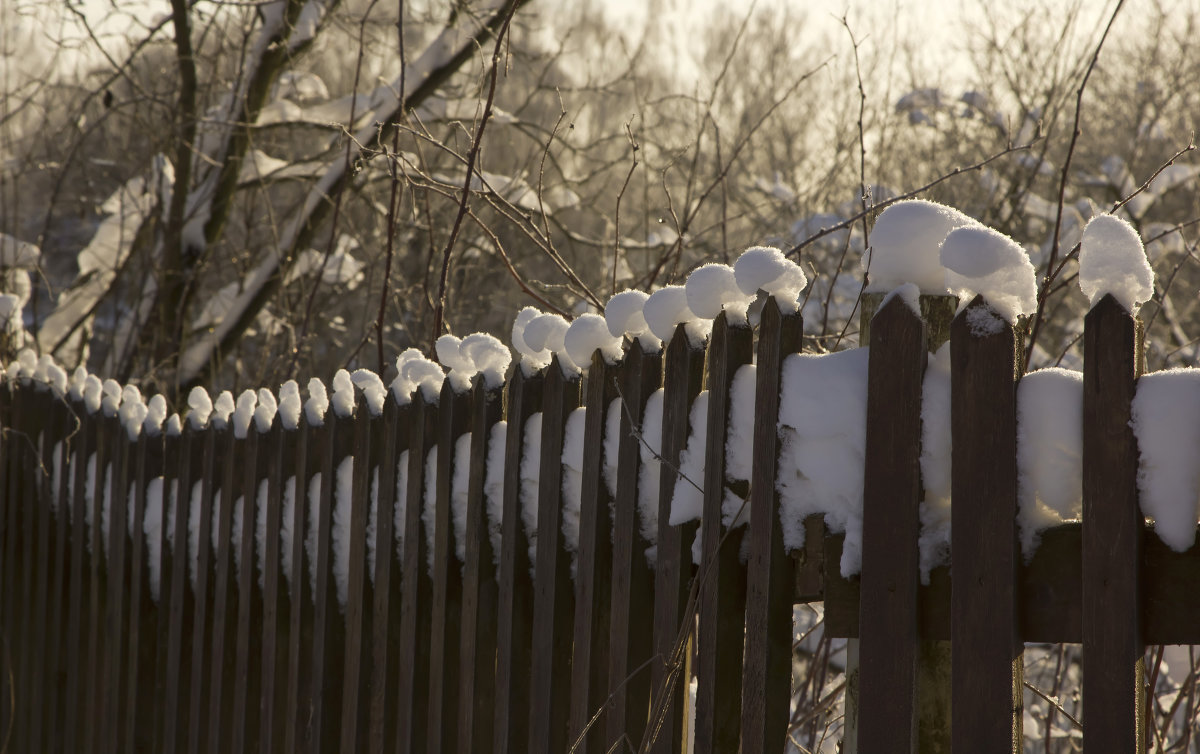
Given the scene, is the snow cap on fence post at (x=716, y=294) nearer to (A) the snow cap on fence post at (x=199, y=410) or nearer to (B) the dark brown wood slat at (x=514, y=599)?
(B) the dark brown wood slat at (x=514, y=599)

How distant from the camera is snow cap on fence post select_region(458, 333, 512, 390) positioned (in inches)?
88.8

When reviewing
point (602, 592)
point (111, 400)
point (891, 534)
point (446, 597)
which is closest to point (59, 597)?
point (111, 400)

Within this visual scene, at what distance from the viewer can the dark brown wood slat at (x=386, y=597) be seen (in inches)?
95.6

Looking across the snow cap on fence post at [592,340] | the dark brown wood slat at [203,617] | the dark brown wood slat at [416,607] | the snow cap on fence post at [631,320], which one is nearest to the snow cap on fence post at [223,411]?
the dark brown wood slat at [203,617]

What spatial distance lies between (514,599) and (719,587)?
0.60 m

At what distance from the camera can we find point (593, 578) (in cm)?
191

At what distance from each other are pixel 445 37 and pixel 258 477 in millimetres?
3237

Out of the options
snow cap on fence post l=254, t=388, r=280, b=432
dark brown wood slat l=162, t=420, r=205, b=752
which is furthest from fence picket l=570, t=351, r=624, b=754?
dark brown wood slat l=162, t=420, r=205, b=752

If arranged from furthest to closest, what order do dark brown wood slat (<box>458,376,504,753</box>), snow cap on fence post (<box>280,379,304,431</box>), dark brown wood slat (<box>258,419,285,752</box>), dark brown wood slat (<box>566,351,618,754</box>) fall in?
1. snow cap on fence post (<box>280,379,304,431</box>)
2. dark brown wood slat (<box>258,419,285,752</box>)
3. dark brown wood slat (<box>458,376,504,753</box>)
4. dark brown wood slat (<box>566,351,618,754</box>)

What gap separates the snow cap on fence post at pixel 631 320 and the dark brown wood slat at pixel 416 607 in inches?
28.2

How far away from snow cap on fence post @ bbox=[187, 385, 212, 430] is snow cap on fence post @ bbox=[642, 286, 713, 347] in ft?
6.88

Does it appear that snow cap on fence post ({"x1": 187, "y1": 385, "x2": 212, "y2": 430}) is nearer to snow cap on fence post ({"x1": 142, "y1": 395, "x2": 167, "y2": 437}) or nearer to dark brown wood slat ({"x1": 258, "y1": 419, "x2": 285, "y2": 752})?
snow cap on fence post ({"x1": 142, "y1": 395, "x2": 167, "y2": 437})

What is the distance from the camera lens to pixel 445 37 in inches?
211

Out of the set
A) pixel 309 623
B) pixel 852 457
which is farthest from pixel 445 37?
pixel 852 457
